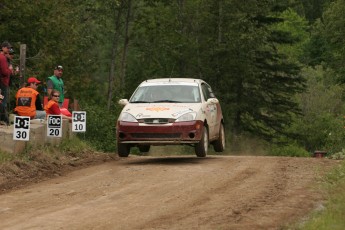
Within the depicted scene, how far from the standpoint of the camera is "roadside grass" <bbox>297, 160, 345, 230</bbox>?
32.4 feet

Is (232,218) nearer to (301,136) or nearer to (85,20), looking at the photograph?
(85,20)

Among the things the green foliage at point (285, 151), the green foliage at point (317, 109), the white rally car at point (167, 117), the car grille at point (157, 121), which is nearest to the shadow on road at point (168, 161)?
the white rally car at point (167, 117)

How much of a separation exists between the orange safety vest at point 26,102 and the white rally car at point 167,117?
186 centimetres

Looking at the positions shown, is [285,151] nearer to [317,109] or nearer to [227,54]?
[227,54]

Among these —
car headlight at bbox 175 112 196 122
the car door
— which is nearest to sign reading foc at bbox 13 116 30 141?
car headlight at bbox 175 112 196 122

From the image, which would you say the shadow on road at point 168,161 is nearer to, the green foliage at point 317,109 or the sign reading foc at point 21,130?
the sign reading foc at point 21,130

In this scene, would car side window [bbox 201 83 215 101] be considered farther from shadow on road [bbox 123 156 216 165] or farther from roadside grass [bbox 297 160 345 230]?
roadside grass [bbox 297 160 345 230]

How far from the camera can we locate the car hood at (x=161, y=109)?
18281 millimetres

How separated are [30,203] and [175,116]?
628 cm

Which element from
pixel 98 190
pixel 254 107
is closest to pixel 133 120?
pixel 98 190

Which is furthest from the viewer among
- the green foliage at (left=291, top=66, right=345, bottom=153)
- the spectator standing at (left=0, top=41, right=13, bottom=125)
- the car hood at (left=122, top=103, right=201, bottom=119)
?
the green foliage at (left=291, top=66, right=345, bottom=153)

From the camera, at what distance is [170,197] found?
12.7 metres

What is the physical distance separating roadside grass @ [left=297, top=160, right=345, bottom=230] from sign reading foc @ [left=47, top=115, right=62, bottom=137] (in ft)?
21.4

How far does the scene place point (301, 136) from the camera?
64.4 metres
